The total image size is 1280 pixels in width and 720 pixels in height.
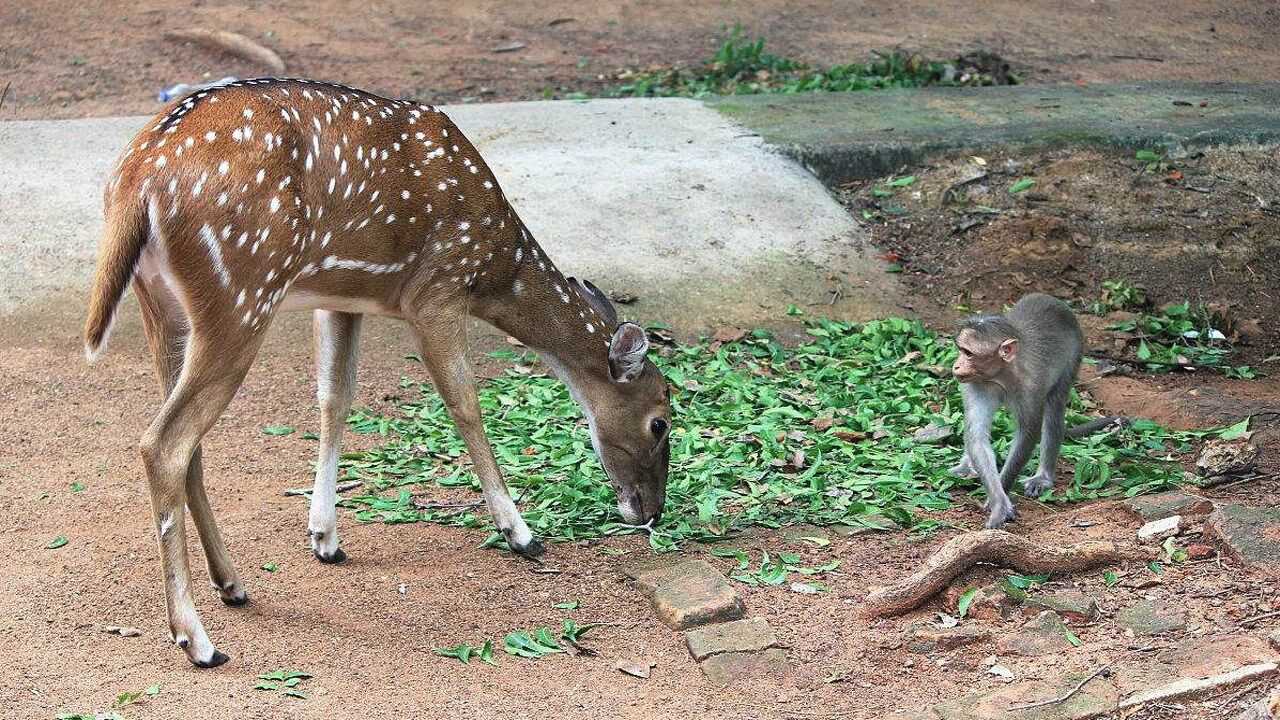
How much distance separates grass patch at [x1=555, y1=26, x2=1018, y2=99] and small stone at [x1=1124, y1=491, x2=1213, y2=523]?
638 cm

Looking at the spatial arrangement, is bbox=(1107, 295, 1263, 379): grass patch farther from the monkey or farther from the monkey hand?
the monkey hand

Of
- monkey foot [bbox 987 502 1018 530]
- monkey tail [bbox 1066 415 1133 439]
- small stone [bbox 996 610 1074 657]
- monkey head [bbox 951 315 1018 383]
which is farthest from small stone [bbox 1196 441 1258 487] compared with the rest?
small stone [bbox 996 610 1074 657]

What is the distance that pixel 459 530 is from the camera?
19.4 feet

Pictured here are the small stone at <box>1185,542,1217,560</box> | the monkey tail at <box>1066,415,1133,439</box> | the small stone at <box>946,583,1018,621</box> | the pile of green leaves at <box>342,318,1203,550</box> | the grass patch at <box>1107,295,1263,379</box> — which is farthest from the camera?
the grass patch at <box>1107,295,1263,379</box>

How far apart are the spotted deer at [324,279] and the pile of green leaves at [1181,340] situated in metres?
3.31

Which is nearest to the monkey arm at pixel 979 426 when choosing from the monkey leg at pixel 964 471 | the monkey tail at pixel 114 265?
the monkey leg at pixel 964 471

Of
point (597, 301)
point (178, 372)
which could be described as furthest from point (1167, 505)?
point (178, 372)

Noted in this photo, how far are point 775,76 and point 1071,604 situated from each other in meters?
8.07

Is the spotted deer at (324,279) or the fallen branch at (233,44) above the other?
the spotted deer at (324,279)

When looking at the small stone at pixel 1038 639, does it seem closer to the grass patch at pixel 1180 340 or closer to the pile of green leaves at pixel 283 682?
the pile of green leaves at pixel 283 682

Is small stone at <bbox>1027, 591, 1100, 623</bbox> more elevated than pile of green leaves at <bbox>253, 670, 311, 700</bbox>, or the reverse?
small stone at <bbox>1027, 591, 1100, 623</bbox>

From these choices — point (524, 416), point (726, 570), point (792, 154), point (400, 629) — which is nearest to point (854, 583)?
point (726, 570)

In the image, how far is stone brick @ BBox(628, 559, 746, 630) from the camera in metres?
5.04

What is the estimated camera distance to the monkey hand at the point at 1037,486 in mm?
6191
